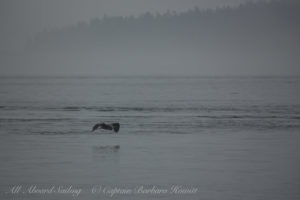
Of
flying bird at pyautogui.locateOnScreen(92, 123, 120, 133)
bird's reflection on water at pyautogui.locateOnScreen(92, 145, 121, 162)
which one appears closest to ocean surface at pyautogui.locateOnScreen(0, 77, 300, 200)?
bird's reflection on water at pyautogui.locateOnScreen(92, 145, 121, 162)

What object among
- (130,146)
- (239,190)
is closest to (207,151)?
(130,146)

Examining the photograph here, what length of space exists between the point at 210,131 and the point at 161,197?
13.1 metres

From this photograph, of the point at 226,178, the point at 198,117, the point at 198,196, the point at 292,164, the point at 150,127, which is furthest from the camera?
the point at 198,117

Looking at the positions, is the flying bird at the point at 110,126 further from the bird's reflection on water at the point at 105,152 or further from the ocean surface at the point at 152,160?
the bird's reflection on water at the point at 105,152

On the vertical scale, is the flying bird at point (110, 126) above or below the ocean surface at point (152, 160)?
above

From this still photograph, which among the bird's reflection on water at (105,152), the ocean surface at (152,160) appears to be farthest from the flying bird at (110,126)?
the bird's reflection on water at (105,152)

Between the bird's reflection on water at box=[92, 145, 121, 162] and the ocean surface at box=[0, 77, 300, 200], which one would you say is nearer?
the ocean surface at box=[0, 77, 300, 200]

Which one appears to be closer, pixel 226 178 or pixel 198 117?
pixel 226 178

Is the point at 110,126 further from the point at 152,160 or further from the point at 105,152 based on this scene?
the point at 152,160

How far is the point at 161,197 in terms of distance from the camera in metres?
14.6

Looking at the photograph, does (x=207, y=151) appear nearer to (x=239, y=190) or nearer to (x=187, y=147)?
(x=187, y=147)

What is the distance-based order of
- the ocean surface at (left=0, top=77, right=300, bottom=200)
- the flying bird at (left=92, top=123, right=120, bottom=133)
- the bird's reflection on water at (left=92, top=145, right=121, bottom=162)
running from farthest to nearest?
the flying bird at (left=92, top=123, right=120, bottom=133) → the bird's reflection on water at (left=92, top=145, right=121, bottom=162) → the ocean surface at (left=0, top=77, right=300, bottom=200)

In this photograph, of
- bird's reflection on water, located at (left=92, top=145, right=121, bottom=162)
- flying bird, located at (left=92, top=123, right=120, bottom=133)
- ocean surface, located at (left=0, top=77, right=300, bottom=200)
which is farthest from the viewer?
flying bird, located at (left=92, top=123, right=120, bottom=133)

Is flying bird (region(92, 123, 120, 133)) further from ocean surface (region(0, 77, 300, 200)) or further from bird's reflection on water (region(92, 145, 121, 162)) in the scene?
bird's reflection on water (region(92, 145, 121, 162))
